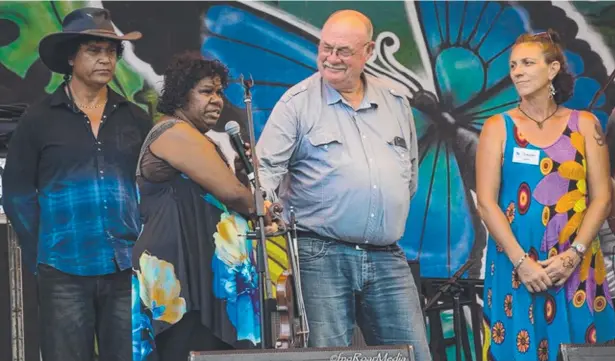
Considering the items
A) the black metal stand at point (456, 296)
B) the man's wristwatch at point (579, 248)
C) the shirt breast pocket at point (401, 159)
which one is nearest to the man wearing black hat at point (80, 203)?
the shirt breast pocket at point (401, 159)

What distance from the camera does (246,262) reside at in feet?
17.8

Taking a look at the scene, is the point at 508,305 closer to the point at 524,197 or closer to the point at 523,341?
the point at 523,341

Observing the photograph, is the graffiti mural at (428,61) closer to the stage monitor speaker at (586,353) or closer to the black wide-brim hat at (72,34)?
the black wide-brim hat at (72,34)

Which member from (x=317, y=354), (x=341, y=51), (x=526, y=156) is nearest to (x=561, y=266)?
(x=526, y=156)

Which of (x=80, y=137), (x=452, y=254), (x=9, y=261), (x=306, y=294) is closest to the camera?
(x=306, y=294)

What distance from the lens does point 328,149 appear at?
5336 mm

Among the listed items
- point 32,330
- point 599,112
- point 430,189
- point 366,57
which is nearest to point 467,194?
point 430,189

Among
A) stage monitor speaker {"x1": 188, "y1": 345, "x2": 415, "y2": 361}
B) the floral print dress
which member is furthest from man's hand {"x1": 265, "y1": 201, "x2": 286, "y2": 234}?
stage monitor speaker {"x1": 188, "y1": 345, "x2": 415, "y2": 361}

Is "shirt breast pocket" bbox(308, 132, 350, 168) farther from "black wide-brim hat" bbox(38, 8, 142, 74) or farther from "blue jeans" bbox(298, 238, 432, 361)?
"black wide-brim hat" bbox(38, 8, 142, 74)

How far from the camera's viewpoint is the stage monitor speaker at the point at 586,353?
460 centimetres

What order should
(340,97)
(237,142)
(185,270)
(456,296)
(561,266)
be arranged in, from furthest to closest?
(456,296), (561,266), (340,97), (185,270), (237,142)

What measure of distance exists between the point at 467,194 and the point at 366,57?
196 cm

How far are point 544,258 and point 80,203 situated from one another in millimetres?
1984

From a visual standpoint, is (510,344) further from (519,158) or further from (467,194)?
(467,194)
